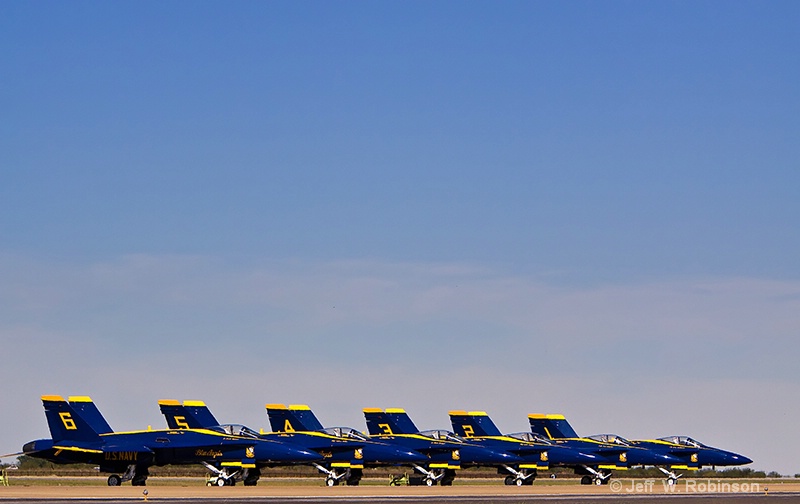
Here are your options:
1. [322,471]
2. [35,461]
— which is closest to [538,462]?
[322,471]

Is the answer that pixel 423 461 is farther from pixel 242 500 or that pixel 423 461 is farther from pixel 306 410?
pixel 242 500

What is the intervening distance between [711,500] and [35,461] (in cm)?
6438

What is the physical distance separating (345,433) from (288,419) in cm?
565

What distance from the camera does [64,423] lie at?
6631cm

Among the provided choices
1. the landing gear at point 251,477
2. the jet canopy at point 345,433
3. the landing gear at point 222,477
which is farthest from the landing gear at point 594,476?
the landing gear at point 222,477

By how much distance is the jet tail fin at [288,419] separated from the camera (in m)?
77.5

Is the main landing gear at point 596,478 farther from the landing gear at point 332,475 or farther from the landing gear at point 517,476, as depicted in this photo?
the landing gear at point 332,475

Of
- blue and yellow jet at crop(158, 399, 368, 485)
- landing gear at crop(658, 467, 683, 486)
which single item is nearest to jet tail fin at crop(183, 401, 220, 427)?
blue and yellow jet at crop(158, 399, 368, 485)

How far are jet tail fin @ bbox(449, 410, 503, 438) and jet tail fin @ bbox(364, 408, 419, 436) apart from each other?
320 cm

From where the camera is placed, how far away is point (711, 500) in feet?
167

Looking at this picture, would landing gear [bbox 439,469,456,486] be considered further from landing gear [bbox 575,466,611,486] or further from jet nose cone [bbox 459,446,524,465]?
landing gear [bbox 575,466,611,486]

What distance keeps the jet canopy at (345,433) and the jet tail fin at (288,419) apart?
4117 mm

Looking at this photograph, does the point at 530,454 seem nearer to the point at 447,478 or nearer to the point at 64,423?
the point at 447,478

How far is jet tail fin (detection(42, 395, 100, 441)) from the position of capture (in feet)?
217
